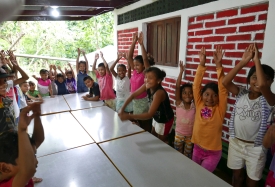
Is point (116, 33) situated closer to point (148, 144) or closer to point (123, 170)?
point (148, 144)

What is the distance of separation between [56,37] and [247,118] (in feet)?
32.4

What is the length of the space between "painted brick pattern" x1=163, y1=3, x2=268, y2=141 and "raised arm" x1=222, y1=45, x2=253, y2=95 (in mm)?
254

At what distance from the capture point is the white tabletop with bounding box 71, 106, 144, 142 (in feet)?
6.07

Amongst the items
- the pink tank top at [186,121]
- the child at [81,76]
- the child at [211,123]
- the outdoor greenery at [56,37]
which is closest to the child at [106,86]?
the child at [81,76]

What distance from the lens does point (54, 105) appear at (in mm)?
2791

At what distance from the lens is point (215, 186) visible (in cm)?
115

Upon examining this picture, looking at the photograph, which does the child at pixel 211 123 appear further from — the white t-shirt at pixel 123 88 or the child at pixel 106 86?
the child at pixel 106 86

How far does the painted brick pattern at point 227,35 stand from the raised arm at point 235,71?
25 centimetres

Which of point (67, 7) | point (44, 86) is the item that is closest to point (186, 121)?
point (44, 86)

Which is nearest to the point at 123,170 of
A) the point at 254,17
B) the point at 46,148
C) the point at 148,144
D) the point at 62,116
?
the point at 148,144

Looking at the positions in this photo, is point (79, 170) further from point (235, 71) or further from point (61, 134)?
point (235, 71)

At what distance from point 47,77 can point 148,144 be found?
9.20 ft

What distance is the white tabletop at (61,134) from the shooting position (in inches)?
64.5

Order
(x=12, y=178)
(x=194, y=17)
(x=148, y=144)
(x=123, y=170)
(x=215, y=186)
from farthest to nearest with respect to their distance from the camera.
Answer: (x=194, y=17) < (x=148, y=144) < (x=123, y=170) < (x=215, y=186) < (x=12, y=178)
